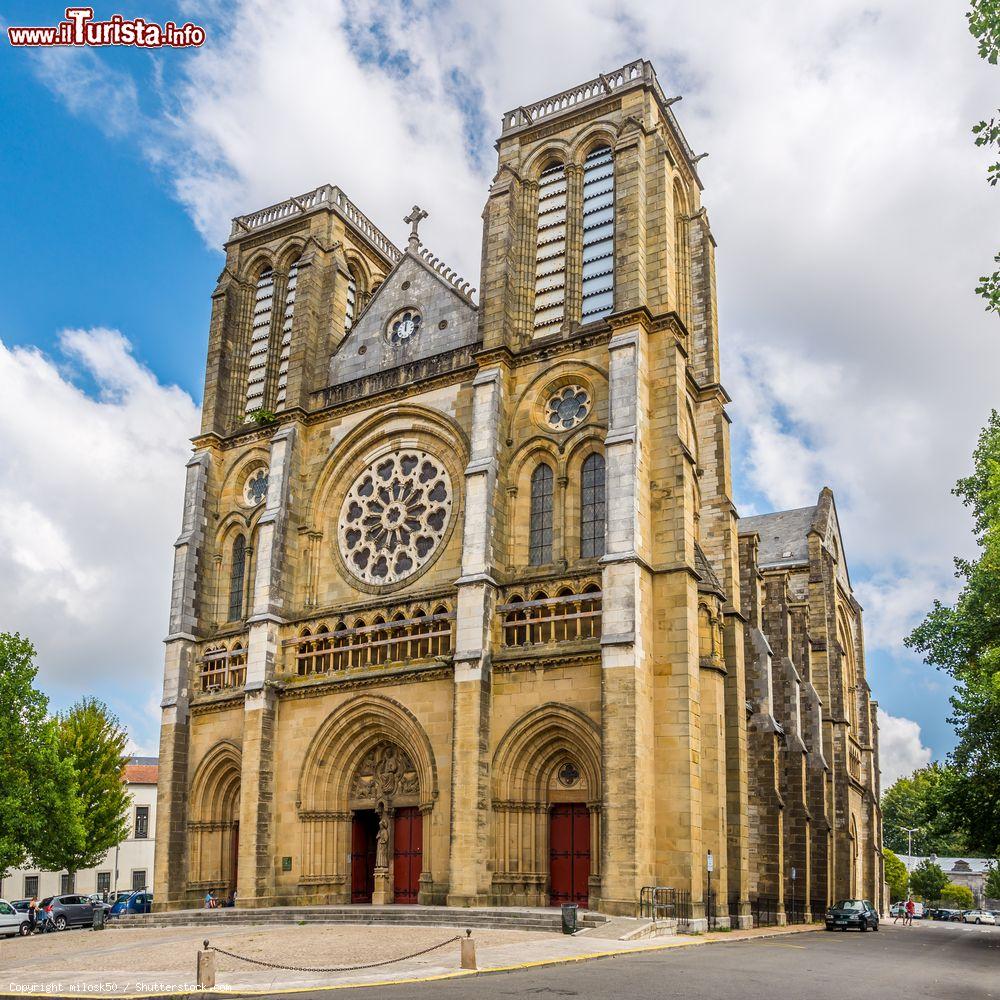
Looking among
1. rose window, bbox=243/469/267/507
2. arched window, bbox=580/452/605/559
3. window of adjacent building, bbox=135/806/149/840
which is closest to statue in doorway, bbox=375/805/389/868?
arched window, bbox=580/452/605/559

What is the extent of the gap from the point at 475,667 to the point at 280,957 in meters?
9.46

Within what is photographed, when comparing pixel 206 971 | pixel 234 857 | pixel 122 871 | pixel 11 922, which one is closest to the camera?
pixel 206 971

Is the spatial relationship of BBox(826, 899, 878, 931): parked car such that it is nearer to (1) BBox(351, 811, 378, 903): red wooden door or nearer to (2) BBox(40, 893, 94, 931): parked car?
(1) BBox(351, 811, 378, 903): red wooden door

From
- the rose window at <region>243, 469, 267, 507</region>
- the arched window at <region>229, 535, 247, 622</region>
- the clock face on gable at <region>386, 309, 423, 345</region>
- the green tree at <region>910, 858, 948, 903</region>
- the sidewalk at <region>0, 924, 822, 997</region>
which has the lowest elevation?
the green tree at <region>910, 858, 948, 903</region>

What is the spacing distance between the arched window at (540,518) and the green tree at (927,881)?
72.2m

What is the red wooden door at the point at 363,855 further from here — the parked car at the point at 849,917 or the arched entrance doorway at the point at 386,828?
the parked car at the point at 849,917

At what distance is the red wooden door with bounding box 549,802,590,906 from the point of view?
2525cm

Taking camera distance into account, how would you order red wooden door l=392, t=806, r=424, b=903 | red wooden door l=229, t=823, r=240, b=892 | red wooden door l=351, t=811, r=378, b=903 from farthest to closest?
red wooden door l=229, t=823, r=240, b=892
red wooden door l=351, t=811, r=378, b=903
red wooden door l=392, t=806, r=424, b=903

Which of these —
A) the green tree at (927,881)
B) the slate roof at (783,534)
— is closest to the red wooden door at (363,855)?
the slate roof at (783,534)

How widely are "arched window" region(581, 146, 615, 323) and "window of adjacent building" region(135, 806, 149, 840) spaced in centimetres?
3942

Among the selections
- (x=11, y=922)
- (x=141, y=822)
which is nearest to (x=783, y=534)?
(x=11, y=922)

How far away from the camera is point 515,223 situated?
31.1 metres

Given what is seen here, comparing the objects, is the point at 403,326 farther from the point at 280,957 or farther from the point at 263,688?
the point at 280,957

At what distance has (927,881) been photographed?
86188mm
